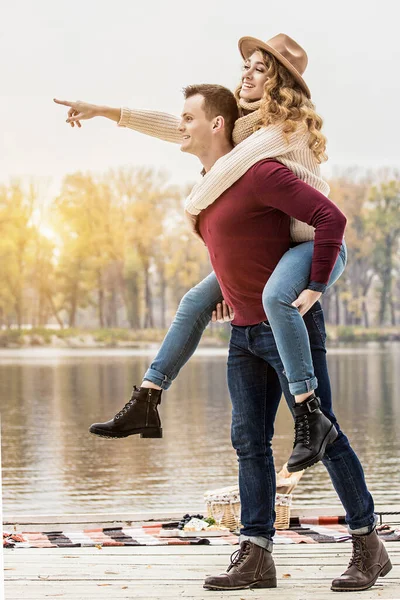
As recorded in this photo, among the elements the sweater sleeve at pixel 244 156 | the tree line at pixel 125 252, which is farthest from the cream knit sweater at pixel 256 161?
the tree line at pixel 125 252

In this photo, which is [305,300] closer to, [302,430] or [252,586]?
[302,430]

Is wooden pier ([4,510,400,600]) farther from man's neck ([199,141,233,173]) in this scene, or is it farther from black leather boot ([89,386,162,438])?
man's neck ([199,141,233,173])

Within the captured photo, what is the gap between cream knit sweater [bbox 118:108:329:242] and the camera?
2039 mm

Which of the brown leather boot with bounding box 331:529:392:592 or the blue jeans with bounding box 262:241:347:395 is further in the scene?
the brown leather boot with bounding box 331:529:392:592

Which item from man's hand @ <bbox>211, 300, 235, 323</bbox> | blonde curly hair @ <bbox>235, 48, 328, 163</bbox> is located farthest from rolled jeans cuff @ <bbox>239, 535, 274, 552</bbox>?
blonde curly hair @ <bbox>235, 48, 328, 163</bbox>

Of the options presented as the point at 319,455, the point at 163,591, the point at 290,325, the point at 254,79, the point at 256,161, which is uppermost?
the point at 254,79

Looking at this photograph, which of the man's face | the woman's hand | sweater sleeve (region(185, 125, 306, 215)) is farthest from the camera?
the woman's hand

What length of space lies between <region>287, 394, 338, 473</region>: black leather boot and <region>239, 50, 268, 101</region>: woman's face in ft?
2.26

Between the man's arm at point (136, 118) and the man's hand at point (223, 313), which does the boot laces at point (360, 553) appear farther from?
the man's arm at point (136, 118)

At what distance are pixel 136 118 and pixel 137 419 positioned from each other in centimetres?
76

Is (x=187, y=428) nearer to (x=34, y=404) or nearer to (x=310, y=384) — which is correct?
(x=34, y=404)

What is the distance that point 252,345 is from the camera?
2.13 meters

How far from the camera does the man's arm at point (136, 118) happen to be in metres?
2.34

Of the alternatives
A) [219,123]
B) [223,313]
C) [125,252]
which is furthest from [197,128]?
[125,252]
